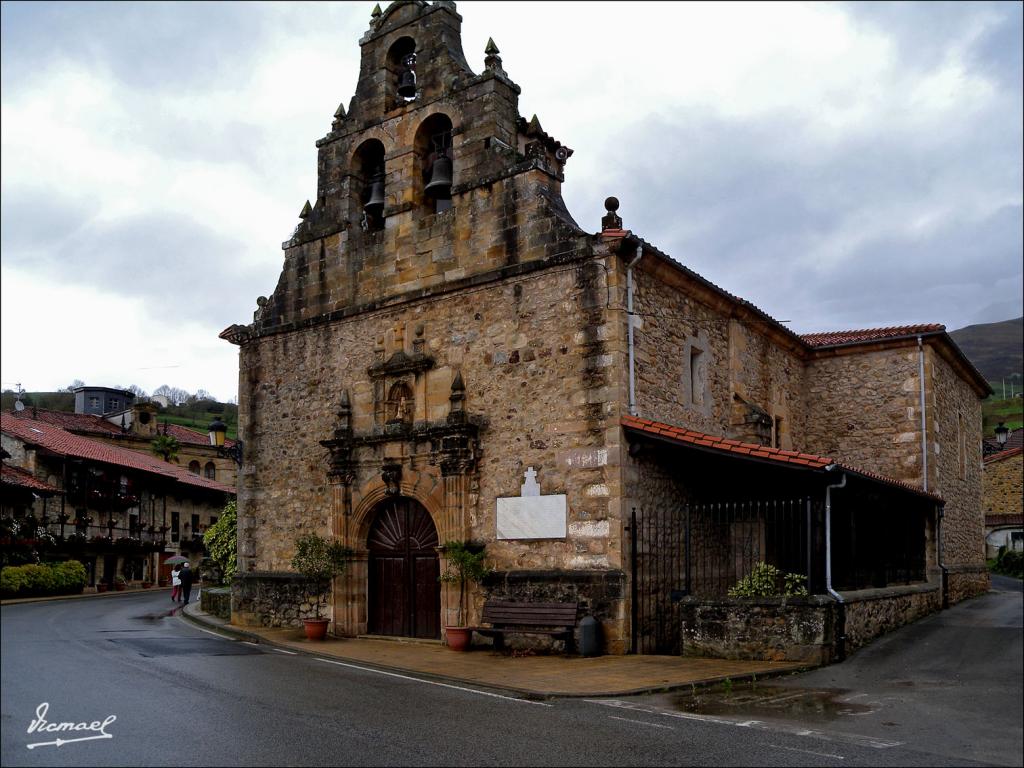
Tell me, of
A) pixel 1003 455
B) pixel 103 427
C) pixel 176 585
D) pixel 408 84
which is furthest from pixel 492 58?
pixel 103 427

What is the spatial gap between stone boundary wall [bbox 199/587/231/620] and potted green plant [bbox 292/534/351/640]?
347cm

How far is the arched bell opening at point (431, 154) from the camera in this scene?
680 inches

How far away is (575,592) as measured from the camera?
46.1ft

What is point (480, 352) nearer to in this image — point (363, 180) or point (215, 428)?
point (363, 180)

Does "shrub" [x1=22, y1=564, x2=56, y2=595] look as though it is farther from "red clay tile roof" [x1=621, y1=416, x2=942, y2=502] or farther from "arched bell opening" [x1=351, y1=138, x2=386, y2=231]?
"arched bell opening" [x1=351, y1=138, x2=386, y2=231]

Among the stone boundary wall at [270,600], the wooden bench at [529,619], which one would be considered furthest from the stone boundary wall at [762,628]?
the stone boundary wall at [270,600]

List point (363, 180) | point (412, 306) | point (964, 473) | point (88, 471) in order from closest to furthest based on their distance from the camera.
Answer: point (88, 471), point (412, 306), point (363, 180), point (964, 473)

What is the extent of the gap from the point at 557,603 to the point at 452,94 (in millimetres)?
8883

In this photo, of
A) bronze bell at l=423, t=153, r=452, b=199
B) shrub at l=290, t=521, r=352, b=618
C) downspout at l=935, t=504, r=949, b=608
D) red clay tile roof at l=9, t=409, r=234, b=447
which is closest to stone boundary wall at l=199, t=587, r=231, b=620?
shrub at l=290, t=521, r=352, b=618

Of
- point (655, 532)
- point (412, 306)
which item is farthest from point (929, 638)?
point (412, 306)

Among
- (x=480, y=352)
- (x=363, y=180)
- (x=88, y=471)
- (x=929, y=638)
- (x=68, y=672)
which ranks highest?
(x=363, y=180)

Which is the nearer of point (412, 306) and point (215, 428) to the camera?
point (412, 306)

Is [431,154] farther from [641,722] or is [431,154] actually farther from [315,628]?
[641,722]

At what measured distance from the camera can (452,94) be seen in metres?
16.8
